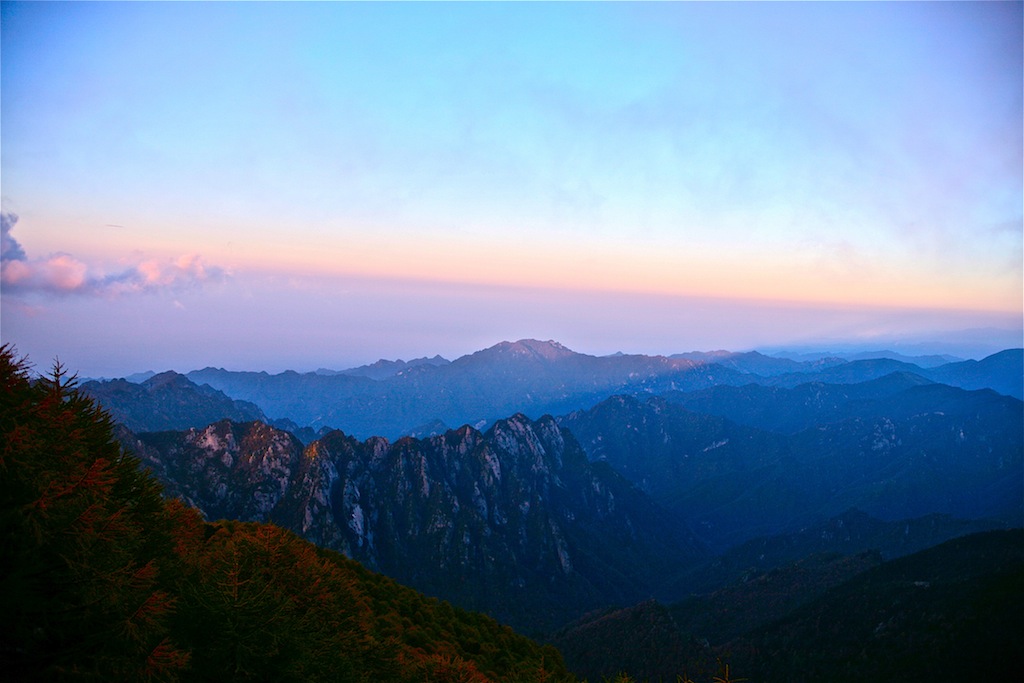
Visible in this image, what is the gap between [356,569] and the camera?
75.4 metres

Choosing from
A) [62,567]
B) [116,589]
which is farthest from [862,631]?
[62,567]

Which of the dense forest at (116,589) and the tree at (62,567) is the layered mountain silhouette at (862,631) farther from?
the tree at (62,567)

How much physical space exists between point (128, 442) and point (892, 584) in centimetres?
25238

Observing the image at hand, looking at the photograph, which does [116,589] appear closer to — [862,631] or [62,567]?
[62,567]

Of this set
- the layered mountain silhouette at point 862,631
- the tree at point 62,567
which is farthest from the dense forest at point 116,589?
the layered mountain silhouette at point 862,631

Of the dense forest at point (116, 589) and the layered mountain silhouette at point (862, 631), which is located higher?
the dense forest at point (116, 589)

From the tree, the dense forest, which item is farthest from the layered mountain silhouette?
the tree

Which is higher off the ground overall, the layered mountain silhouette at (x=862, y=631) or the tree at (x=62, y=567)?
the tree at (x=62, y=567)

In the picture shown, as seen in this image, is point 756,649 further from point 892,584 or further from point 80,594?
point 80,594

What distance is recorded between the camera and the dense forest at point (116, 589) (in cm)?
1557

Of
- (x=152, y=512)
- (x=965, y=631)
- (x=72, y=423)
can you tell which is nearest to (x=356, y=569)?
(x=152, y=512)

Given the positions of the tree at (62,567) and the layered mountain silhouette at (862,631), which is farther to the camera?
the layered mountain silhouette at (862,631)

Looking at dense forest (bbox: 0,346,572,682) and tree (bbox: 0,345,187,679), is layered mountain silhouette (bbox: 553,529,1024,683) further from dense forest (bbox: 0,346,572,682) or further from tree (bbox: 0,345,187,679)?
tree (bbox: 0,345,187,679)

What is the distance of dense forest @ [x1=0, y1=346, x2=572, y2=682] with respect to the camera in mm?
15570
